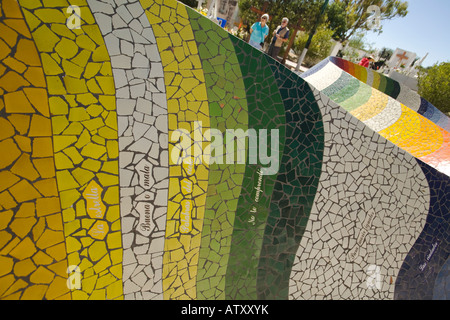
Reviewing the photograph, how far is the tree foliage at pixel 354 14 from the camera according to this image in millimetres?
20781

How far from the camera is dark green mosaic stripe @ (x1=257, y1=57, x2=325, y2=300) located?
6.17 ft

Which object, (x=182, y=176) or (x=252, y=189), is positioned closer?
(x=182, y=176)

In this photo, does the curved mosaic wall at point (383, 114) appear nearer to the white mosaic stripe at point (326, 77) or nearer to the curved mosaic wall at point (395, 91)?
the white mosaic stripe at point (326, 77)

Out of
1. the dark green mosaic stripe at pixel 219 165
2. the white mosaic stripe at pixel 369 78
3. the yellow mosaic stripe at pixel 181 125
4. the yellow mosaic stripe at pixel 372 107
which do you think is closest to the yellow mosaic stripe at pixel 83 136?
the yellow mosaic stripe at pixel 181 125

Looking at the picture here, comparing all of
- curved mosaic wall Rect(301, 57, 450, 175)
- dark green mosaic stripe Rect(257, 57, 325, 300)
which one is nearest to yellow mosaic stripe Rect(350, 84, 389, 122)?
curved mosaic wall Rect(301, 57, 450, 175)

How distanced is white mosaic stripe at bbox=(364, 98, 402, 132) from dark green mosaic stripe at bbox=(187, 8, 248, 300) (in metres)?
3.59

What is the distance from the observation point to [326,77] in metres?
5.01

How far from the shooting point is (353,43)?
103 feet

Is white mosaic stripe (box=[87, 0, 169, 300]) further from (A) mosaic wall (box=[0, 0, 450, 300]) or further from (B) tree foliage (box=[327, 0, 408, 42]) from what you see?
(B) tree foliage (box=[327, 0, 408, 42])

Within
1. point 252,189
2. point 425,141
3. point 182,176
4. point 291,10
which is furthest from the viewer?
point 291,10

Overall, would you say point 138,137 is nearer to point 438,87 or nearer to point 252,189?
point 252,189

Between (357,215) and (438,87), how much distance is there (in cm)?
1191

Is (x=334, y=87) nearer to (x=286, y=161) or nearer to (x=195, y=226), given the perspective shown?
(x=286, y=161)

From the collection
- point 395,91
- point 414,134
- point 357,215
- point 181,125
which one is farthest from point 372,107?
point 181,125
